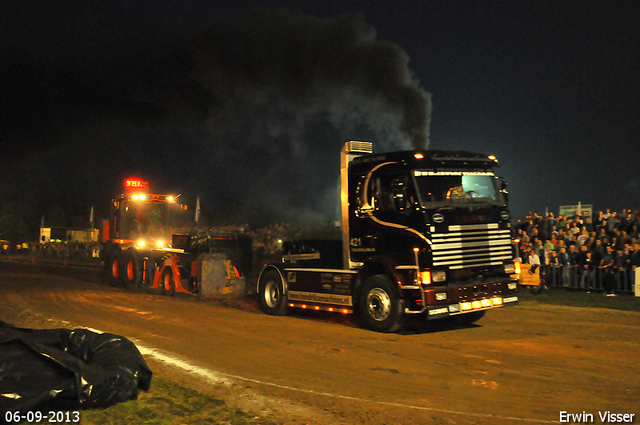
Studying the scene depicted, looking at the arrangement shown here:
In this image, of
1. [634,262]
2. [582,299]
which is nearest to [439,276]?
[582,299]

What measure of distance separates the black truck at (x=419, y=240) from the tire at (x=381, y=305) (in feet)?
0.06

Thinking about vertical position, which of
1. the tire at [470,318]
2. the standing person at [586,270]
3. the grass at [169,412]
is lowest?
the grass at [169,412]

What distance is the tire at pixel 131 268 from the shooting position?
19.4m

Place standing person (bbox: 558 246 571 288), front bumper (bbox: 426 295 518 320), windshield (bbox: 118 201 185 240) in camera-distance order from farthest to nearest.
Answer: windshield (bbox: 118 201 185 240)
standing person (bbox: 558 246 571 288)
front bumper (bbox: 426 295 518 320)

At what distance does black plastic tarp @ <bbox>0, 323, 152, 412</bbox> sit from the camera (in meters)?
4.90

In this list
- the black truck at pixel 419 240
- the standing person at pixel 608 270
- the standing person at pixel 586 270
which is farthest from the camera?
the standing person at pixel 586 270

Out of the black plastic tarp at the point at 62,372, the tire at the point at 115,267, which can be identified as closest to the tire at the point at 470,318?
the black plastic tarp at the point at 62,372

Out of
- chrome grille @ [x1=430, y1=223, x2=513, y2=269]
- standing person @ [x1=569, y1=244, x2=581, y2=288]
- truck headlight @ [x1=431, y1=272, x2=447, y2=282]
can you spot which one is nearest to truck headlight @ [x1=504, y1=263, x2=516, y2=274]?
chrome grille @ [x1=430, y1=223, x2=513, y2=269]

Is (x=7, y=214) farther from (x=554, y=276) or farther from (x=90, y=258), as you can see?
(x=554, y=276)

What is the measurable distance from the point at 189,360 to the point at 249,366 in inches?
41.0

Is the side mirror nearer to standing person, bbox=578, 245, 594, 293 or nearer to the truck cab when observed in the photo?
standing person, bbox=578, 245, 594, 293

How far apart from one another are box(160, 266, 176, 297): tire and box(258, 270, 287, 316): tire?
15.8ft

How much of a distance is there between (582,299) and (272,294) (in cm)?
801

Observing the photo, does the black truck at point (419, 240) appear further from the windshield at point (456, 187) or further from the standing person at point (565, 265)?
the standing person at point (565, 265)
